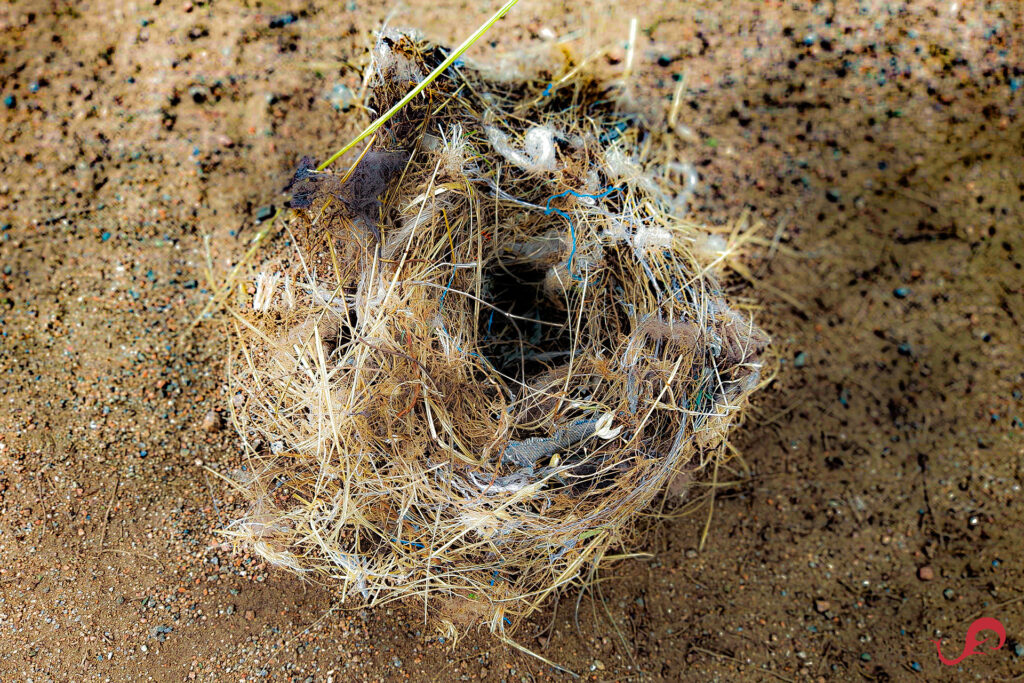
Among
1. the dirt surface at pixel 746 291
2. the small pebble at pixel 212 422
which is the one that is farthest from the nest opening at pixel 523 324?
the small pebble at pixel 212 422

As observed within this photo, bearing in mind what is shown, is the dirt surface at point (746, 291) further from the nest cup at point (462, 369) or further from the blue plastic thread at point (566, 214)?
the blue plastic thread at point (566, 214)

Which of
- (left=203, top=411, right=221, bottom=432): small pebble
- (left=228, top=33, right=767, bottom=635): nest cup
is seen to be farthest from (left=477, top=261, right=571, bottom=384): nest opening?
(left=203, top=411, right=221, bottom=432): small pebble

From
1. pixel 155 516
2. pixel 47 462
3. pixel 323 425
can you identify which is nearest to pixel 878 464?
pixel 323 425

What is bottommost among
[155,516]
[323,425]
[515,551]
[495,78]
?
[515,551]

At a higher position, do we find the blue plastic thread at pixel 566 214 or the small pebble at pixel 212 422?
the blue plastic thread at pixel 566 214

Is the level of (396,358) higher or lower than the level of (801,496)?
higher

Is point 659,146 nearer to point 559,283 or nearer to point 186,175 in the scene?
point 559,283
